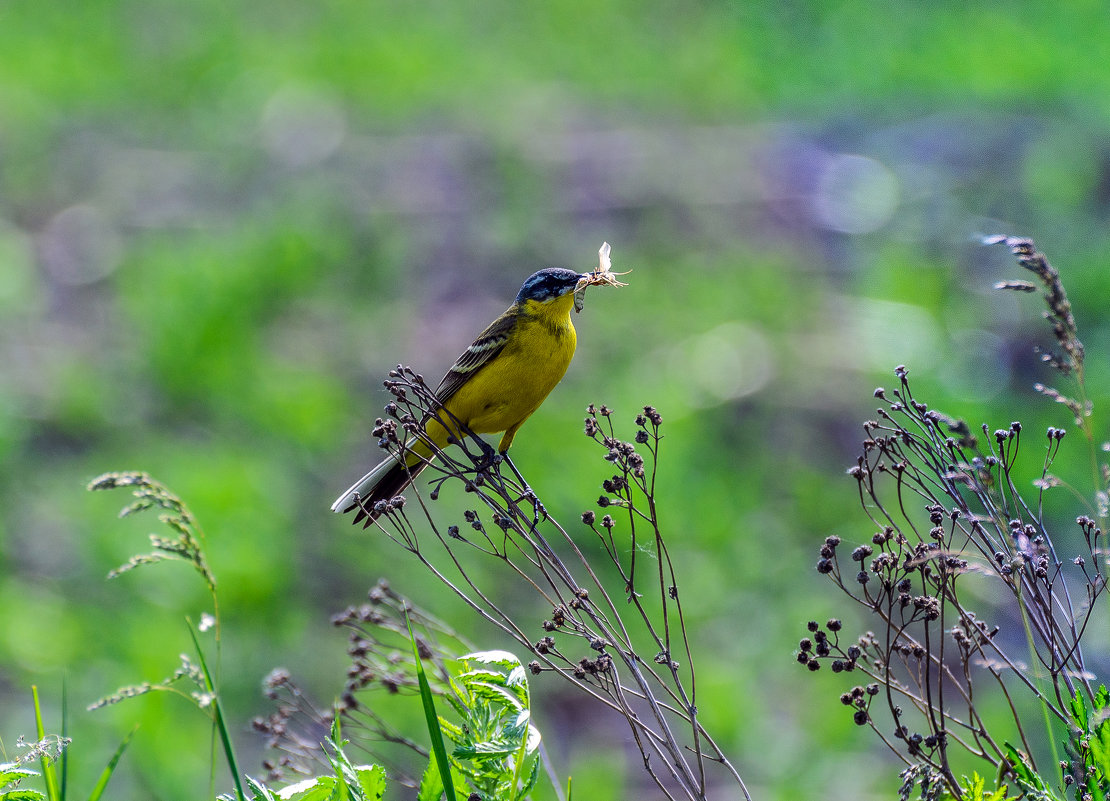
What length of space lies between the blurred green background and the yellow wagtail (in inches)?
56.4

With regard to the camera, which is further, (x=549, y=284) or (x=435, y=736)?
(x=549, y=284)

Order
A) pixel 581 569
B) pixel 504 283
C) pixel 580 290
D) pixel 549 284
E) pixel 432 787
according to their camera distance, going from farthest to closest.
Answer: pixel 504 283
pixel 581 569
pixel 549 284
pixel 580 290
pixel 432 787

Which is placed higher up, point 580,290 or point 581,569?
point 581,569

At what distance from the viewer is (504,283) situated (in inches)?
325

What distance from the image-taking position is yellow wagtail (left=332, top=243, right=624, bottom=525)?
3475 mm

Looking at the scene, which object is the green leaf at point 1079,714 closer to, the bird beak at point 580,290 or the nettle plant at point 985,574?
the nettle plant at point 985,574

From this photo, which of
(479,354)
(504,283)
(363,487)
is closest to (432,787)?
(363,487)

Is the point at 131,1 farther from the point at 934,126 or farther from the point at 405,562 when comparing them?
the point at 405,562

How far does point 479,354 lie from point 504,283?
4.51 m

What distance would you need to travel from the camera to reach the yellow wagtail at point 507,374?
347 cm

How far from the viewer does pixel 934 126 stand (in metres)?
10.2

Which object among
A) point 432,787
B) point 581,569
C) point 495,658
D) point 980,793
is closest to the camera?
point 980,793

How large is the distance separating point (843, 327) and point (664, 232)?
1925 millimetres

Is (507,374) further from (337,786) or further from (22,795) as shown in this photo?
(22,795)
